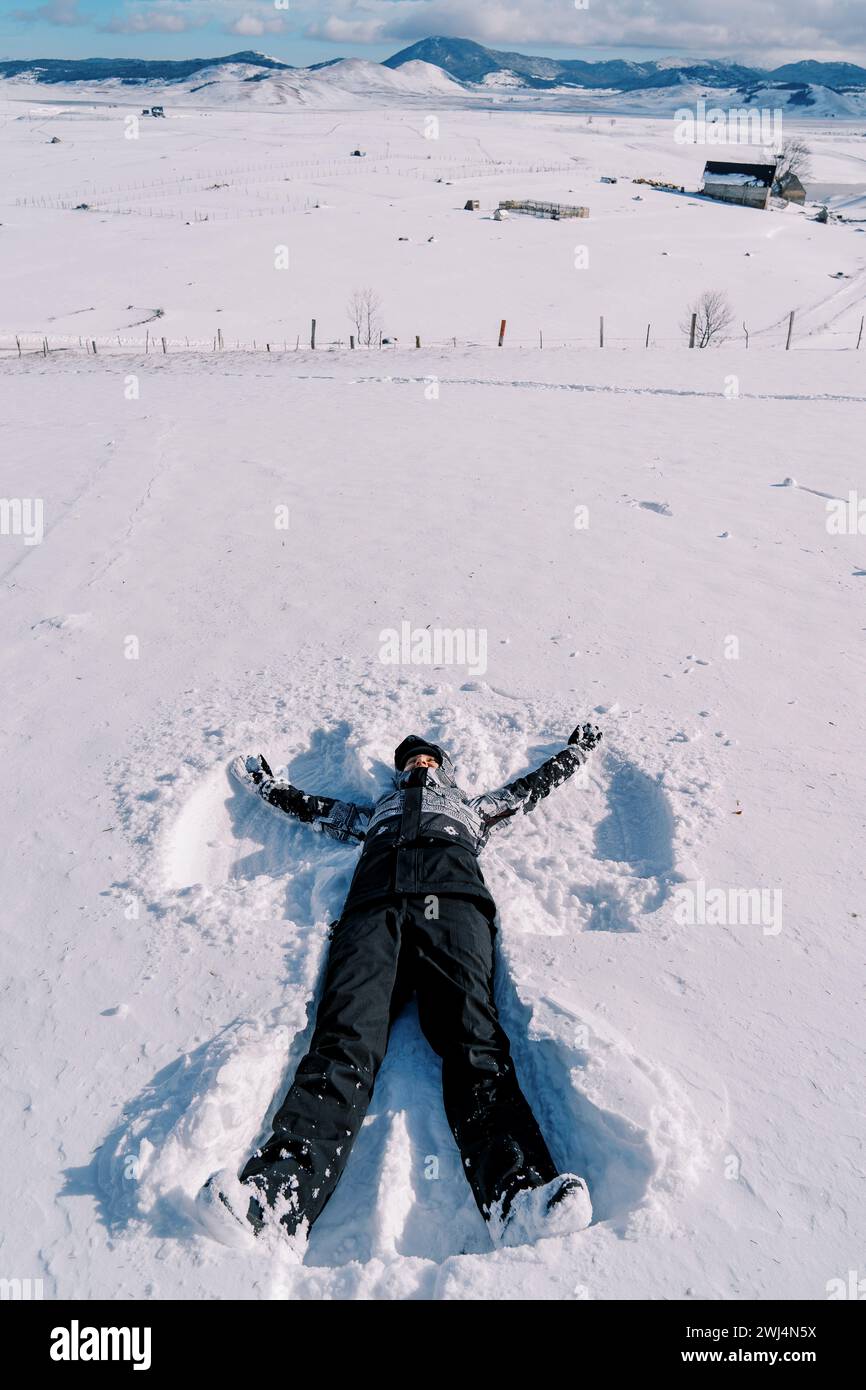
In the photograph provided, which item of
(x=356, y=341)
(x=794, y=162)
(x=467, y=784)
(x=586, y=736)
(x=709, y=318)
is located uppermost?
(x=794, y=162)

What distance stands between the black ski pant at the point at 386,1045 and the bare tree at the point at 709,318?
3004cm

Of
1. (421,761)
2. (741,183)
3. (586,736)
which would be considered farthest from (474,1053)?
(741,183)

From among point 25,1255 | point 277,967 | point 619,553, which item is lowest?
point 25,1255

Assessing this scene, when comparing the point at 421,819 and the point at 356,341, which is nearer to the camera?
the point at 421,819

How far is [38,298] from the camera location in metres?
34.1

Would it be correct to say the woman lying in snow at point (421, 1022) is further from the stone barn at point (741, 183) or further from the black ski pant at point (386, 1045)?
the stone barn at point (741, 183)

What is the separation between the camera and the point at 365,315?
3170 cm

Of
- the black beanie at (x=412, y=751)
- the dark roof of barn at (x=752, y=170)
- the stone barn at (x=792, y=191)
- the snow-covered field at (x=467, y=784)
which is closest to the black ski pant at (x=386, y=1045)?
the snow-covered field at (x=467, y=784)

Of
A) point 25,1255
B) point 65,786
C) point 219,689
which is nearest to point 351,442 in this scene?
point 219,689

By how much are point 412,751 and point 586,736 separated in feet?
3.85

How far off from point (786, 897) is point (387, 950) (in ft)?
6.70

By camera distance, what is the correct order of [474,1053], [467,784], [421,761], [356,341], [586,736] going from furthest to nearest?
[356,341] → [586,736] → [467,784] → [421,761] → [474,1053]

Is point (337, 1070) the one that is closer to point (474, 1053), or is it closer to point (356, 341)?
point (474, 1053)
